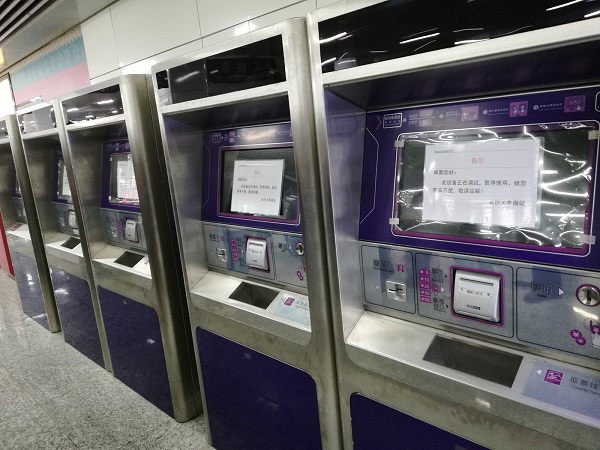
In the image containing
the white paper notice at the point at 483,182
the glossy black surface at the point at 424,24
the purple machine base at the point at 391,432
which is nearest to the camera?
the glossy black surface at the point at 424,24

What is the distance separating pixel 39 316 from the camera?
4309 millimetres

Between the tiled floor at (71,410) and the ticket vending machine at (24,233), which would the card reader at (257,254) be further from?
the ticket vending machine at (24,233)

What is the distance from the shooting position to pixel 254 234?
1.80 m

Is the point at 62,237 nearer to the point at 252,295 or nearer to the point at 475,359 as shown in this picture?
the point at 252,295

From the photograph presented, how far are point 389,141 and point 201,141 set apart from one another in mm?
1012

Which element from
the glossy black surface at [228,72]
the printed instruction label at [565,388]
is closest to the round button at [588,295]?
the printed instruction label at [565,388]

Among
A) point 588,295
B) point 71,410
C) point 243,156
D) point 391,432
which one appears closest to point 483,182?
point 588,295

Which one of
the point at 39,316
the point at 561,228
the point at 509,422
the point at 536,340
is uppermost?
the point at 561,228

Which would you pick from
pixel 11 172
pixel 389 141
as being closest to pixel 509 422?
pixel 389 141

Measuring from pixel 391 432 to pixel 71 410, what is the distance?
7.80 feet

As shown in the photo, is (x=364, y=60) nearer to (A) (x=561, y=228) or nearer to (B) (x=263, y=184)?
(A) (x=561, y=228)

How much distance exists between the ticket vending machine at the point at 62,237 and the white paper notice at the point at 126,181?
0.37 m

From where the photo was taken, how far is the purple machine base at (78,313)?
10.4 feet

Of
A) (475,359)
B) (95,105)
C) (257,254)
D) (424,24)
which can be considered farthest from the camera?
(95,105)
